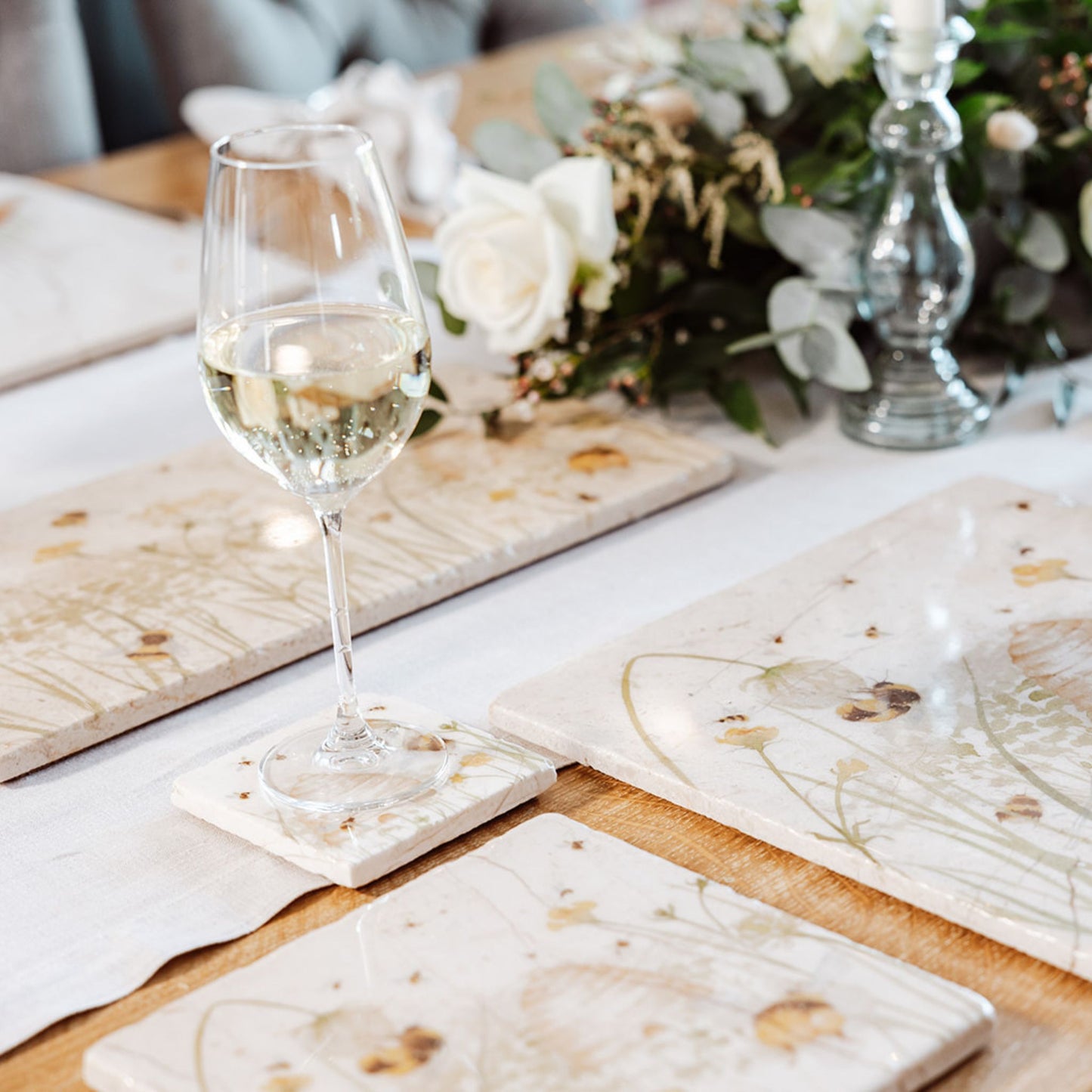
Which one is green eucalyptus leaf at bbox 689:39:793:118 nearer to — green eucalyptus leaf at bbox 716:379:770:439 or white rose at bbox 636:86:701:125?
white rose at bbox 636:86:701:125

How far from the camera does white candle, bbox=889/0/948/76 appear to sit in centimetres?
98

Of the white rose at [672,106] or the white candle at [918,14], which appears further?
the white rose at [672,106]

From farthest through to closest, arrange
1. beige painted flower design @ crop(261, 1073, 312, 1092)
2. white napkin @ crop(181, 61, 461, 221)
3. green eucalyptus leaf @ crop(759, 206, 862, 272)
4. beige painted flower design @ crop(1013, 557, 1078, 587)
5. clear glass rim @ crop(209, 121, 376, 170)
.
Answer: white napkin @ crop(181, 61, 461, 221), green eucalyptus leaf @ crop(759, 206, 862, 272), beige painted flower design @ crop(1013, 557, 1078, 587), clear glass rim @ crop(209, 121, 376, 170), beige painted flower design @ crop(261, 1073, 312, 1092)

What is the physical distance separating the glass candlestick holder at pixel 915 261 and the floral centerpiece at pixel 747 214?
34 millimetres

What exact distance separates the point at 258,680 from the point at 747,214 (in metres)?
0.54

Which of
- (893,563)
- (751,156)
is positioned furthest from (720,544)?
(751,156)

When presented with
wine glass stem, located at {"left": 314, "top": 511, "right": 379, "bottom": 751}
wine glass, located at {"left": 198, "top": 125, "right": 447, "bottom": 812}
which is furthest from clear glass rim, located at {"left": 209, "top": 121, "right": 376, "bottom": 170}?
wine glass stem, located at {"left": 314, "top": 511, "right": 379, "bottom": 751}

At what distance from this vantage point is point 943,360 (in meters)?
1.08

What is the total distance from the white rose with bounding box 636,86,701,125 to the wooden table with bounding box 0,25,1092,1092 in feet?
2.04

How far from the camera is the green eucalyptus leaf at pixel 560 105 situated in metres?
1.24

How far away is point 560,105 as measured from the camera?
1.25m

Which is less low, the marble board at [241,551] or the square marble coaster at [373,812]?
the marble board at [241,551]

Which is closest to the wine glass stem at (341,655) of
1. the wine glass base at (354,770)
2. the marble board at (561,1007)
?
the wine glass base at (354,770)

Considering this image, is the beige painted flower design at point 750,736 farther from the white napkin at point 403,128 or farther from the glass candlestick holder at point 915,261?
the white napkin at point 403,128
